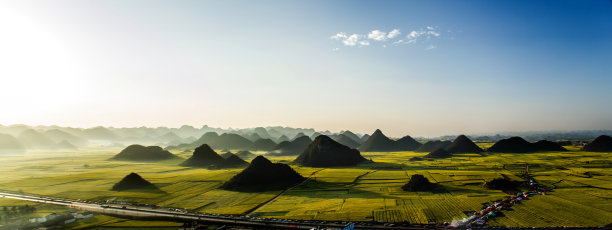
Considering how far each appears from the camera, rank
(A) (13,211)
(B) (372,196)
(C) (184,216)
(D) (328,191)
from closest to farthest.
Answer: (C) (184,216)
(A) (13,211)
(B) (372,196)
(D) (328,191)

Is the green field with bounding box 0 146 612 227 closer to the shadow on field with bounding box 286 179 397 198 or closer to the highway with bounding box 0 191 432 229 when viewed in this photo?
the shadow on field with bounding box 286 179 397 198

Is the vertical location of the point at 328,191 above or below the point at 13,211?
below

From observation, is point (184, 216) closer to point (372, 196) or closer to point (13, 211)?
point (13, 211)

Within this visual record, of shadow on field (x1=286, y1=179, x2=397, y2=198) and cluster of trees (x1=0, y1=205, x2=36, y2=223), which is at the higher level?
cluster of trees (x1=0, y1=205, x2=36, y2=223)

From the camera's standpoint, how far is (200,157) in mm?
125812

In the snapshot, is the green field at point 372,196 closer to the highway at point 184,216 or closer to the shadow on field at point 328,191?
the shadow on field at point 328,191

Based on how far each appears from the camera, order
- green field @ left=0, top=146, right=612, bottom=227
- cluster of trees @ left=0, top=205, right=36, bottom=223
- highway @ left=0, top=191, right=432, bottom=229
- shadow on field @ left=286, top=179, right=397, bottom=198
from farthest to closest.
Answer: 1. shadow on field @ left=286, top=179, right=397, bottom=198
2. cluster of trees @ left=0, top=205, right=36, bottom=223
3. green field @ left=0, top=146, right=612, bottom=227
4. highway @ left=0, top=191, right=432, bottom=229

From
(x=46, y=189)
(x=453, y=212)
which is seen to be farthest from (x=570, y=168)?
(x=46, y=189)

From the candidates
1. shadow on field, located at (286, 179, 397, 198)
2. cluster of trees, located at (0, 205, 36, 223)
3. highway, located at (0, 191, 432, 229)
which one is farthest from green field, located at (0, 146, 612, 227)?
cluster of trees, located at (0, 205, 36, 223)

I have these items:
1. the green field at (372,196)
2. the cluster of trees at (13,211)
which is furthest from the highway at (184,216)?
the cluster of trees at (13,211)

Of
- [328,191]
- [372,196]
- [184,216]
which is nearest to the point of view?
[184,216]

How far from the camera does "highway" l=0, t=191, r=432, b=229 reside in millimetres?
42284

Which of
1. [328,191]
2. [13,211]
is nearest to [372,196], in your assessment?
[328,191]

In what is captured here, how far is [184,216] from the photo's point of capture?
48.5 m
